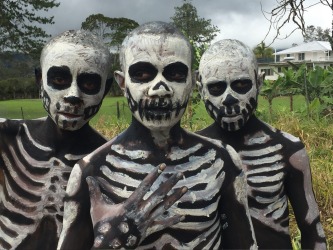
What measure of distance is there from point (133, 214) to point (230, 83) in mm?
1014

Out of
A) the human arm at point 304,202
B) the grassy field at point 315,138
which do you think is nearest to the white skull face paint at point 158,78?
the human arm at point 304,202

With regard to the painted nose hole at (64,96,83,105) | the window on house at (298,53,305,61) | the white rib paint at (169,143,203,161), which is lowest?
the white rib paint at (169,143,203,161)

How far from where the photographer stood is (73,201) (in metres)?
1.76

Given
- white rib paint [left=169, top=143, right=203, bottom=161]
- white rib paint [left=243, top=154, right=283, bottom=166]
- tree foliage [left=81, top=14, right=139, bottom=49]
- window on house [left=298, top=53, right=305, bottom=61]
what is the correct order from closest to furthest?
white rib paint [left=169, top=143, right=203, bottom=161], white rib paint [left=243, top=154, right=283, bottom=166], tree foliage [left=81, top=14, right=139, bottom=49], window on house [left=298, top=53, right=305, bottom=61]

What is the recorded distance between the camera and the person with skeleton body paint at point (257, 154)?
7.97ft

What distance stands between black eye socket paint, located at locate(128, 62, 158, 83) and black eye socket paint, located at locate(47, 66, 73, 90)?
1.61 feet

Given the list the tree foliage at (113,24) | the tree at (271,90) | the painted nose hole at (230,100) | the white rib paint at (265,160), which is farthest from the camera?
the tree foliage at (113,24)

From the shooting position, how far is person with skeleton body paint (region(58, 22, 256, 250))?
1.70m

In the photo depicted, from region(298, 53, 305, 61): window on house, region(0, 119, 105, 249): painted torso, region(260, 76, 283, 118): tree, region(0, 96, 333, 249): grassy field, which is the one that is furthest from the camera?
region(298, 53, 305, 61): window on house

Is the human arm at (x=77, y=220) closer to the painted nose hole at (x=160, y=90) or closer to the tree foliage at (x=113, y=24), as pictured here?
the painted nose hole at (x=160, y=90)

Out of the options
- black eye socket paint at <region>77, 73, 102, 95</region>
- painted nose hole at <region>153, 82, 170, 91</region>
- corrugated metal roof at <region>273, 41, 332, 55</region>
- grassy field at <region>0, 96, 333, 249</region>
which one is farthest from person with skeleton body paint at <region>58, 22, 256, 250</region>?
corrugated metal roof at <region>273, 41, 332, 55</region>

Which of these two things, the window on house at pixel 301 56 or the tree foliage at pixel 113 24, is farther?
the window on house at pixel 301 56

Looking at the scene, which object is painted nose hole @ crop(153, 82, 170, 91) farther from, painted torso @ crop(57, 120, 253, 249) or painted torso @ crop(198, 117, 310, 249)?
painted torso @ crop(198, 117, 310, 249)

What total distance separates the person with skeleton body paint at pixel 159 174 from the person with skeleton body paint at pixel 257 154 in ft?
1.97
